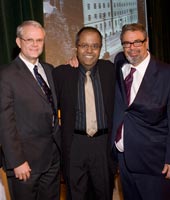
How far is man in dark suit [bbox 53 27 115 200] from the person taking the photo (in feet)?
7.50

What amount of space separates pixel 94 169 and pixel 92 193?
24cm

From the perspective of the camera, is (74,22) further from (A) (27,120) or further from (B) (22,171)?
(B) (22,171)

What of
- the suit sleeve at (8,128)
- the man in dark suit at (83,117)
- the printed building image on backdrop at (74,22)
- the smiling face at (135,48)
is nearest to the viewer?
the suit sleeve at (8,128)

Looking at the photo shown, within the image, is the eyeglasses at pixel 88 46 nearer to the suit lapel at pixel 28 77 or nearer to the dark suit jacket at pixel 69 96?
the dark suit jacket at pixel 69 96

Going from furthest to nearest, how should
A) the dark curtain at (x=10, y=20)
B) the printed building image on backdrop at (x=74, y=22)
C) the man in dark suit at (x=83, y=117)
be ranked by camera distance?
the printed building image on backdrop at (x=74, y=22) → the dark curtain at (x=10, y=20) → the man in dark suit at (x=83, y=117)

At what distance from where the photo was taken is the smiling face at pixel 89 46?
224 centimetres

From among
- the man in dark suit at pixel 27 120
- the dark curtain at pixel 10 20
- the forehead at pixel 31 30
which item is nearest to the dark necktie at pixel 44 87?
the man in dark suit at pixel 27 120

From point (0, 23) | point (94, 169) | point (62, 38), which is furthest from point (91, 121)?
point (62, 38)

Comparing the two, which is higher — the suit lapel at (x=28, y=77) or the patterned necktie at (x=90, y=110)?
the suit lapel at (x=28, y=77)

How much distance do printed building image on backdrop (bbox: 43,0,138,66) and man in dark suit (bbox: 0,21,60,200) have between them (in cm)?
148

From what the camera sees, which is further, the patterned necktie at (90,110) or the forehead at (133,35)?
the patterned necktie at (90,110)

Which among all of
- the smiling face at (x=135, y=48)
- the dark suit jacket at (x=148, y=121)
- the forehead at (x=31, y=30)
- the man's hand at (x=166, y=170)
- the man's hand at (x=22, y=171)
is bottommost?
the man's hand at (x=166, y=170)

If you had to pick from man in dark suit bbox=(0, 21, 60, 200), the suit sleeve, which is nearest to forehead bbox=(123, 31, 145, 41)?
man in dark suit bbox=(0, 21, 60, 200)

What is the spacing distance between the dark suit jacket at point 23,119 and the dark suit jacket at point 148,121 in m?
0.49
